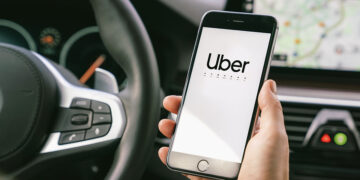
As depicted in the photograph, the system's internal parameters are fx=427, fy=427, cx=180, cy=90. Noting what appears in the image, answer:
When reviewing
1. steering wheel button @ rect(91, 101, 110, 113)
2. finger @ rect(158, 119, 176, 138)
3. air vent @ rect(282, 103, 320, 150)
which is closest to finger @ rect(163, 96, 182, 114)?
finger @ rect(158, 119, 176, 138)

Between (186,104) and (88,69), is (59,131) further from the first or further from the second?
(88,69)

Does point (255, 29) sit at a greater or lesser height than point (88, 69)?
greater

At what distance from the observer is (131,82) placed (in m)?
0.64

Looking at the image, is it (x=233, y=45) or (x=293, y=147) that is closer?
(x=233, y=45)

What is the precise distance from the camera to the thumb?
2.04ft

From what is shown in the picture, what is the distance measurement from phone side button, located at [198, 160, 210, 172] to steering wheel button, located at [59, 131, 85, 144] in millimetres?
177

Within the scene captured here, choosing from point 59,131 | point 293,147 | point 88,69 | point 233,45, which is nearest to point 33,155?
point 59,131

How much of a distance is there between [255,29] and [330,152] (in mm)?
408

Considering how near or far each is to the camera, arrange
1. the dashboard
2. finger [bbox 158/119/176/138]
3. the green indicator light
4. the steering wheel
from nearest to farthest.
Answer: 1. the steering wheel
2. finger [bbox 158/119/176/138]
3. the green indicator light
4. the dashboard

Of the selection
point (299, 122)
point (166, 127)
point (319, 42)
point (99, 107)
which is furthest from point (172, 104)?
point (319, 42)

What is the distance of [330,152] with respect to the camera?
3.07 ft

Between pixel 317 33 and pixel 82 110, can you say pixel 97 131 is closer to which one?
pixel 82 110

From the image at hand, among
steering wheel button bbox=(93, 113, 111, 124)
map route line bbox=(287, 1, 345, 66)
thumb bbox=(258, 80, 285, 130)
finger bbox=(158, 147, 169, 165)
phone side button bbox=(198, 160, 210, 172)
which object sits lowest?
finger bbox=(158, 147, 169, 165)

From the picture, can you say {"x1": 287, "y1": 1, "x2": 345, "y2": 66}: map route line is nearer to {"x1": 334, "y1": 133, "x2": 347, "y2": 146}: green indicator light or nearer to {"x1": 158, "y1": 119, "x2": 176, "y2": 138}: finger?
{"x1": 334, "y1": 133, "x2": 347, "y2": 146}: green indicator light
